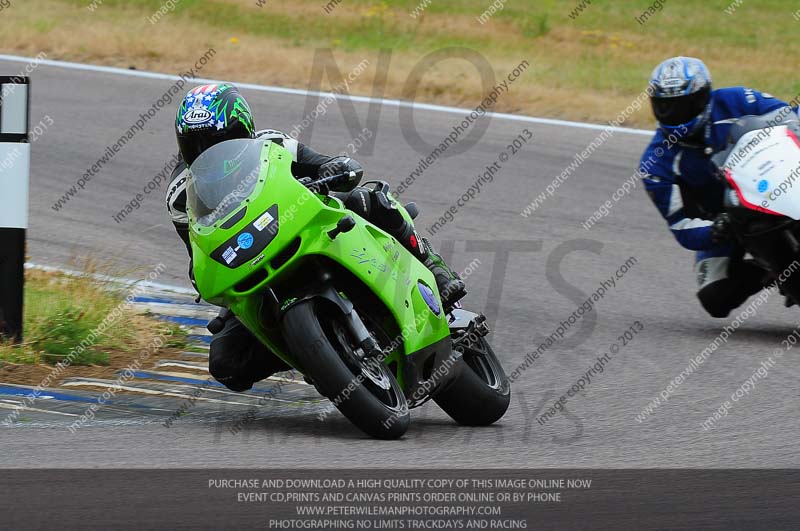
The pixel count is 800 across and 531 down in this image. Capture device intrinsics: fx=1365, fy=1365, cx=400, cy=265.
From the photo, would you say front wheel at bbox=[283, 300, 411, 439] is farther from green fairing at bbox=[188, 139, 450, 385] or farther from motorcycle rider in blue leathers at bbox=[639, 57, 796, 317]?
motorcycle rider in blue leathers at bbox=[639, 57, 796, 317]

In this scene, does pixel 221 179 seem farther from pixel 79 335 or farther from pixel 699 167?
pixel 699 167

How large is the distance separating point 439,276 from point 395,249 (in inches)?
20.5

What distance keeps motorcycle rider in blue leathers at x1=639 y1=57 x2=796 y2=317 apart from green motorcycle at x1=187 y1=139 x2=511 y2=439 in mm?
2961

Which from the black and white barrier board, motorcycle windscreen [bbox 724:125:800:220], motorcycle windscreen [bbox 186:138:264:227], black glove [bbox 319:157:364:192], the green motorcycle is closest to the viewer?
the green motorcycle

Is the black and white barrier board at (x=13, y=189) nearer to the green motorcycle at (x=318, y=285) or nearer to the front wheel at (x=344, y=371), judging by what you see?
the green motorcycle at (x=318, y=285)

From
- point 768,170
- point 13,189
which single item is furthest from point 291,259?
point 768,170

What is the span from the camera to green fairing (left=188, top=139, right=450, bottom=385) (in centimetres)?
559

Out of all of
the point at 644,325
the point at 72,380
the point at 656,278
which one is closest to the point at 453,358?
the point at 72,380

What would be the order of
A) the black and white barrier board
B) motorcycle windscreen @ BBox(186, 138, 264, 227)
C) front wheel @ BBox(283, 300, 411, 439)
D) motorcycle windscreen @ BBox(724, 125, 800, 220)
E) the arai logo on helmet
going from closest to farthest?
front wheel @ BBox(283, 300, 411, 439) < motorcycle windscreen @ BBox(186, 138, 264, 227) < the arai logo on helmet < the black and white barrier board < motorcycle windscreen @ BBox(724, 125, 800, 220)

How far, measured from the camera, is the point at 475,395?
6.27 m

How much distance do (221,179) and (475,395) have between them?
154 cm

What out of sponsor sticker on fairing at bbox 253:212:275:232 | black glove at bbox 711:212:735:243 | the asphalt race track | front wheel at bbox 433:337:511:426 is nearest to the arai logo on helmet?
sponsor sticker on fairing at bbox 253:212:275:232

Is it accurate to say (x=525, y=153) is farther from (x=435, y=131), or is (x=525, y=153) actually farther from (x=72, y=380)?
(x=72, y=380)

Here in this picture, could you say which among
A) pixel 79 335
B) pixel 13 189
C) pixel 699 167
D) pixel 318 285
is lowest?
pixel 79 335
